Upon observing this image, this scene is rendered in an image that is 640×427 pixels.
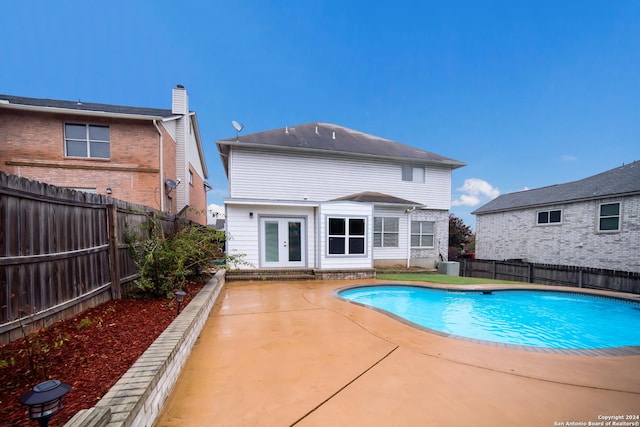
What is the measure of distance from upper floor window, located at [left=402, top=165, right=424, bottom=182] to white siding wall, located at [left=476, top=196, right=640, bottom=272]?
7.67 m

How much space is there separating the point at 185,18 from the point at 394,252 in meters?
15.5

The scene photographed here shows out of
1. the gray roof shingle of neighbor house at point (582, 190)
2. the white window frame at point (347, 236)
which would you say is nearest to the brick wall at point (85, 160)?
the white window frame at point (347, 236)

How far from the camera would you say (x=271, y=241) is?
10156 mm

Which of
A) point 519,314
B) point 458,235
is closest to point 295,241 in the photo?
point 519,314

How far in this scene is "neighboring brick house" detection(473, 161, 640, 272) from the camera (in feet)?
37.2

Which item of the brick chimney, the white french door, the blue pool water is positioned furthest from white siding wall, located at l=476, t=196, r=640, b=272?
the brick chimney

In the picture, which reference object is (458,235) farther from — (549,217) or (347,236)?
(347,236)

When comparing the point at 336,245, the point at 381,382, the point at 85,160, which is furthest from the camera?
the point at 85,160

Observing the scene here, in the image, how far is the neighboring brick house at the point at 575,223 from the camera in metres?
11.3

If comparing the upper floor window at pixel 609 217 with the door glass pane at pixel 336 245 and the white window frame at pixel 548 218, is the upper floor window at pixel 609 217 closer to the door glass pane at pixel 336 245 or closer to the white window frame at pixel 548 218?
the white window frame at pixel 548 218

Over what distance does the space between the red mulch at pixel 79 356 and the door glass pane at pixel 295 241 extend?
21.1 ft

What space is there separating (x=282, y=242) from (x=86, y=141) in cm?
978

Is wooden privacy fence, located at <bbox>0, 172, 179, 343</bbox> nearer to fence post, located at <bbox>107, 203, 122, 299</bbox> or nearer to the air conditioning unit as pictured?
fence post, located at <bbox>107, 203, 122, 299</bbox>

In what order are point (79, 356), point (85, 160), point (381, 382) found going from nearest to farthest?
point (79, 356) < point (381, 382) < point (85, 160)
